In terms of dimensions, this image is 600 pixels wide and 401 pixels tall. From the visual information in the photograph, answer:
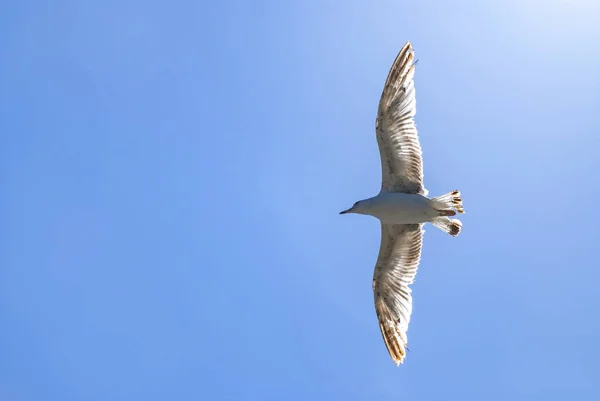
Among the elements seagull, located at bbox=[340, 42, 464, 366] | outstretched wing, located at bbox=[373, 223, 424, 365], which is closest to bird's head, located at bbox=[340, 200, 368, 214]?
seagull, located at bbox=[340, 42, 464, 366]

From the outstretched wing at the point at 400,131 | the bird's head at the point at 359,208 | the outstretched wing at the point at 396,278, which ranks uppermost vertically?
the outstretched wing at the point at 400,131

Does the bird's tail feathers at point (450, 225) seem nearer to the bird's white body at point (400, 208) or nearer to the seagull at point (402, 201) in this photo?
the seagull at point (402, 201)

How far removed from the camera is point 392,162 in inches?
706

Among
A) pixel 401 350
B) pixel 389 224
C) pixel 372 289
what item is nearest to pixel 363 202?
pixel 389 224

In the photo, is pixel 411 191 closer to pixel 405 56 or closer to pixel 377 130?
pixel 377 130

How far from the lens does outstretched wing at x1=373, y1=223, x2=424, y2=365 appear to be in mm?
18938

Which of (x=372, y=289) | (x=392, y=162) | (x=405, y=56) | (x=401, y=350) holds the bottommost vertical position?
(x=401, y=350)

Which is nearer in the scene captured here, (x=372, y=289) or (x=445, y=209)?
(x=445, y=209)

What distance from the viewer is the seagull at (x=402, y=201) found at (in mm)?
17719

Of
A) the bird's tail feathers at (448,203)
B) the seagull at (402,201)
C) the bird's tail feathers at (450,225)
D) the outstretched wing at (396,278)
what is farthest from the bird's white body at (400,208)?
the outstretched wing at (396,278)

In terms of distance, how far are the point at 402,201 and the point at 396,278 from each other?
2396 mm

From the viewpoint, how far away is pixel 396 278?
1917 cm

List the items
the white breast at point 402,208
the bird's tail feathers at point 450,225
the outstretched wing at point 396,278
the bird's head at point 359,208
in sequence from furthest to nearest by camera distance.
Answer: the outstretched wing at point 396,278, the bird's tail feathers at point 450,225, the bird's head at point 359,208, the white breast at point 402,208

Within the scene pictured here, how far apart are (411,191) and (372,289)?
288cm
